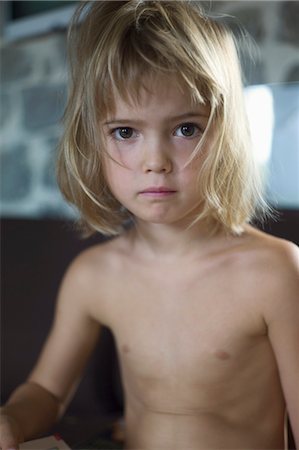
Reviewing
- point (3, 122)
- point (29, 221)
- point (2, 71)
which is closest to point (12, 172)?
point (3, 122)

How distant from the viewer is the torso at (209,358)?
2.69 feet

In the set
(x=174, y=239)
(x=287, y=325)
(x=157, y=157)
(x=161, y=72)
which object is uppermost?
(x=161, y=72)

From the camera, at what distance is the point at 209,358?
83cm

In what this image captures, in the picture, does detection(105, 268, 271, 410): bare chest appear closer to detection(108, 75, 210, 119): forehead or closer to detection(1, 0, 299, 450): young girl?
detection(1, 0, 299, 450): young girl

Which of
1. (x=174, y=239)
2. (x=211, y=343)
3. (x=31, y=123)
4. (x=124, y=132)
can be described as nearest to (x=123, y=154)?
(x=124, y=132)

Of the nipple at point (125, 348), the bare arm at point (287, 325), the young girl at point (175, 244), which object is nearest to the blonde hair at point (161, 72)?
the young girl at point (175, 244)

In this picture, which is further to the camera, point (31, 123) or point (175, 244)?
point (31, 123)

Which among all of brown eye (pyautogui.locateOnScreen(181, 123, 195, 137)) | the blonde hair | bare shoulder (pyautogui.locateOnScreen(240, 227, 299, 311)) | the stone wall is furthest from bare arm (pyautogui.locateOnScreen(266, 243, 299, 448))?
the stone wall

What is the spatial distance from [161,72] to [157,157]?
10cm

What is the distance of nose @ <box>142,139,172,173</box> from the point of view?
2.38 feet

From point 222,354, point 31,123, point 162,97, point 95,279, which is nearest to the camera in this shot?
point 162,97

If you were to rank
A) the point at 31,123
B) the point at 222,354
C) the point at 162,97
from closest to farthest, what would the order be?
the point at 162,97 → the point at 222,354 → the point at 31,123

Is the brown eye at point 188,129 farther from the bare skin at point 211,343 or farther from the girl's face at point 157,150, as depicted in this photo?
the bare skin at point 211,343

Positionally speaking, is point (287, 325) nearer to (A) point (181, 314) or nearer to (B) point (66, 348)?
(A) point (181, 314)
